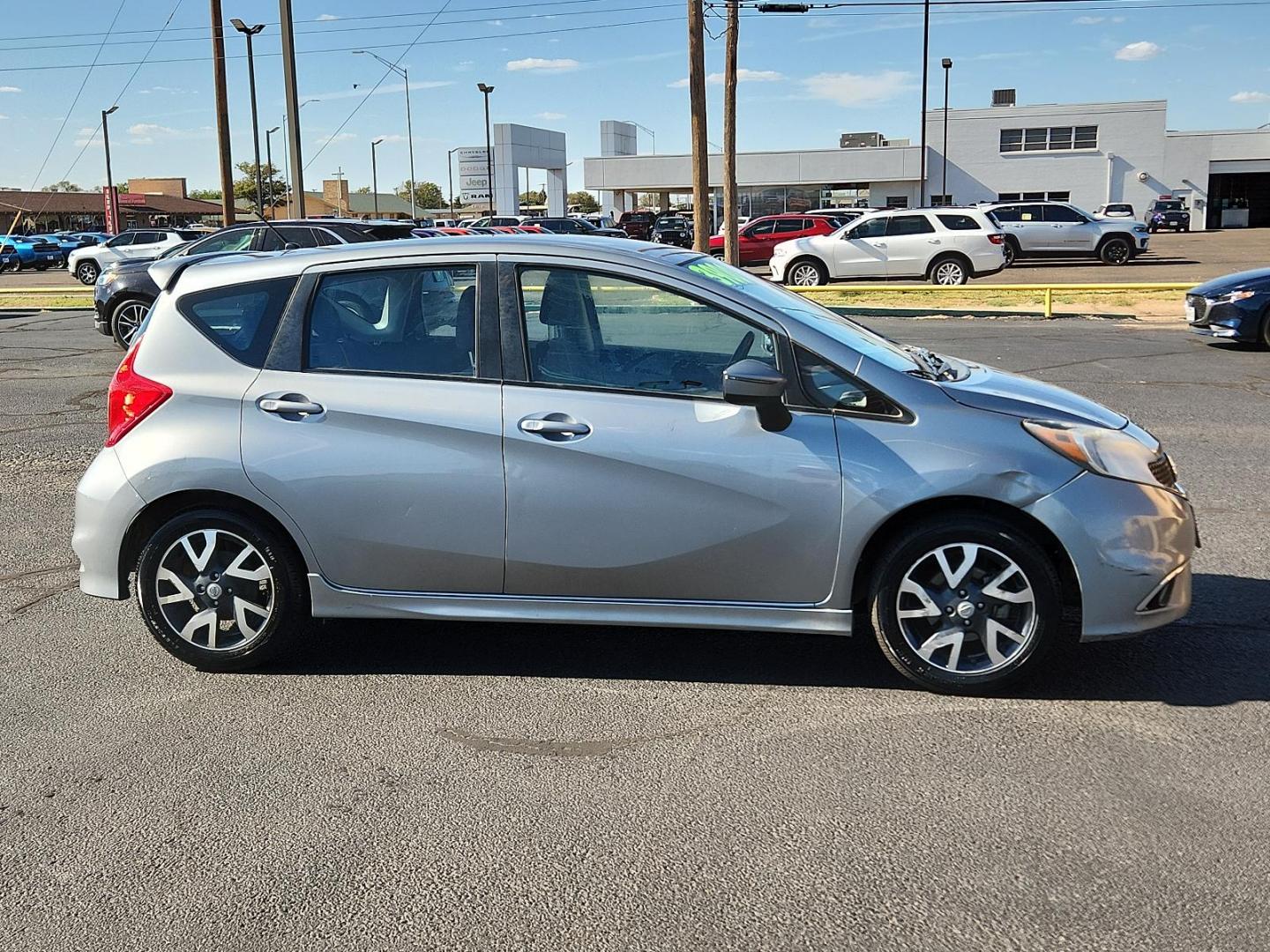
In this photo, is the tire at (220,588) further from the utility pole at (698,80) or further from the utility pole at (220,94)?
the utility pole at (220,94)

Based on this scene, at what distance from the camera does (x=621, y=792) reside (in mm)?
3828

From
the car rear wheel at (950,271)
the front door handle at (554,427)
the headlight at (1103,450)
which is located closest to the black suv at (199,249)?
the front door handle at (554,427)

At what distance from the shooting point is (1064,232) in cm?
3456

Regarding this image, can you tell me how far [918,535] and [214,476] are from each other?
2648 mm

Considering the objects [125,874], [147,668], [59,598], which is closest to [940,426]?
[125,874]

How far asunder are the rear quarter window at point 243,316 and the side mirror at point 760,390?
1.82m

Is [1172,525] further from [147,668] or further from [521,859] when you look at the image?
[147,668]

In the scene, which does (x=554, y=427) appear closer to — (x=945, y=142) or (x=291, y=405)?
(x=291, y=405)

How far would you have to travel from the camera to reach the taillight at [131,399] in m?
4.83

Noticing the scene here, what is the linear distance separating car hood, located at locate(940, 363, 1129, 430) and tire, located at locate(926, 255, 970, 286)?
22.2 m

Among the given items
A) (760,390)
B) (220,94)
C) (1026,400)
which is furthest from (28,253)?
(1026,400)

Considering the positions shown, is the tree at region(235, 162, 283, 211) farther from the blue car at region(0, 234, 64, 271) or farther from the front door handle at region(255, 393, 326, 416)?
the front door handle at region(255, 393, 326, 416)

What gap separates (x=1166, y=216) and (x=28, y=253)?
177 ft

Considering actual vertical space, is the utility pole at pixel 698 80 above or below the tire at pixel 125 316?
above
